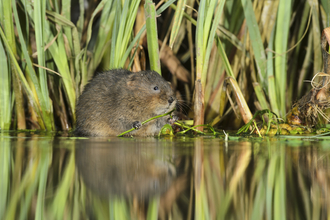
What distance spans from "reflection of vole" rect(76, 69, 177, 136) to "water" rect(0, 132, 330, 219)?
147 centimetres

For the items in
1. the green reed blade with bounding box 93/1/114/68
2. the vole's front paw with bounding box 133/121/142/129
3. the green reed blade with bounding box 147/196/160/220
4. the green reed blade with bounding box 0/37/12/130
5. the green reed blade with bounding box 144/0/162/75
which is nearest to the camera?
the green reed blade with bounding box 147/196/160/220

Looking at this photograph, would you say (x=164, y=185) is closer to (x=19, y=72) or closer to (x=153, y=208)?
(x=153, y=208)

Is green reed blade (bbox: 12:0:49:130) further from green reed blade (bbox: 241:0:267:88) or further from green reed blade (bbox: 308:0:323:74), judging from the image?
green reed blade (bbox: 308:0:323:74)

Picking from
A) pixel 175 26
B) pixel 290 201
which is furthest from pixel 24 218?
pixel 175 26

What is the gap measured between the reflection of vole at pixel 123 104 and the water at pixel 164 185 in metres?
1.47

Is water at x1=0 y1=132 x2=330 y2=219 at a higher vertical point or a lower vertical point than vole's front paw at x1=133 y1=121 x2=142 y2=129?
lower

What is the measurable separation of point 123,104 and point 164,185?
2.29 m

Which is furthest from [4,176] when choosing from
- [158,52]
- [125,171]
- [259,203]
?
[158,52]

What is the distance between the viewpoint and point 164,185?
116 centimetres

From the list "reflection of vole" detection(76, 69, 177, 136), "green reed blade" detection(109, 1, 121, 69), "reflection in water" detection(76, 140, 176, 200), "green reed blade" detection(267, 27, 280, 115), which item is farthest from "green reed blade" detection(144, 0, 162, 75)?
"reflection in water" detection(76, 140, 176, 200)

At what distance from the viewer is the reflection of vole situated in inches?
131

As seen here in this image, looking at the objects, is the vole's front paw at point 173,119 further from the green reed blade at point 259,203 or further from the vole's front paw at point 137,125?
the green reed blade at point 259,203

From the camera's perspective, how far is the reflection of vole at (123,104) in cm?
332

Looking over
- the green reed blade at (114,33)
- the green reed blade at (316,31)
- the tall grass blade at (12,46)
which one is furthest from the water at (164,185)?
the green reed blade at (316,31)
